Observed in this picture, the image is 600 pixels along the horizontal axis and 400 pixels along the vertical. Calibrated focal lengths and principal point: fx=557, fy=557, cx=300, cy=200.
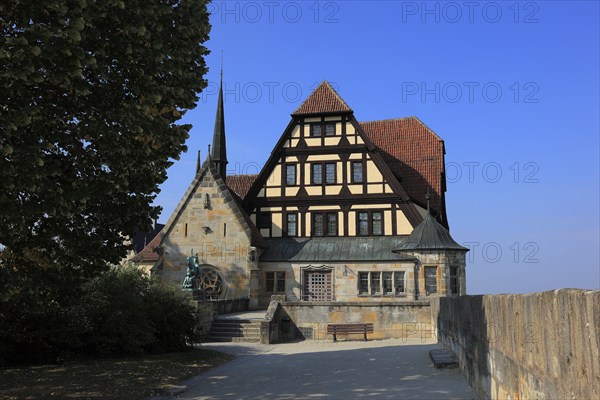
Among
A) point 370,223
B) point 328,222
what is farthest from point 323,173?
point 370,223

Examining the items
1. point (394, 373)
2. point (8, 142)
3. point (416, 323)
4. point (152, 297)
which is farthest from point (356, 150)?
point (8, 142)

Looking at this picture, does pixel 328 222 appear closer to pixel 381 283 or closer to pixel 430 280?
pixel 381 283

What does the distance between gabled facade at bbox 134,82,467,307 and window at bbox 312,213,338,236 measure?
0.05 m

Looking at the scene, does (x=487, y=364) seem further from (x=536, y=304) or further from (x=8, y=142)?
(x=8, y=142)

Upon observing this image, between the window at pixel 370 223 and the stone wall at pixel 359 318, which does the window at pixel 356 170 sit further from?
the stone wall at pixel 359 318

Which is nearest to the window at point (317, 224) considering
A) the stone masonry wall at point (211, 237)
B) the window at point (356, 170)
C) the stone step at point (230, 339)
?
the window at point (356, 170)

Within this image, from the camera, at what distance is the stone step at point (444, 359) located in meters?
12.0

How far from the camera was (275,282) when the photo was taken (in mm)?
28719

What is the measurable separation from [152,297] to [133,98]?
28.9 feet

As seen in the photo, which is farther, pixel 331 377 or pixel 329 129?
pixel 329 129

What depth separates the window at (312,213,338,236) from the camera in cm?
2953

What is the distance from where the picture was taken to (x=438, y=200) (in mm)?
30984

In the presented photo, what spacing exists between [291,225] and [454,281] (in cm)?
895

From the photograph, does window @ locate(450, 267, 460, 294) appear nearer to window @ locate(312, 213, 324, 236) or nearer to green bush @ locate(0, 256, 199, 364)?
window @ locate(312, 213, 324, 236)
